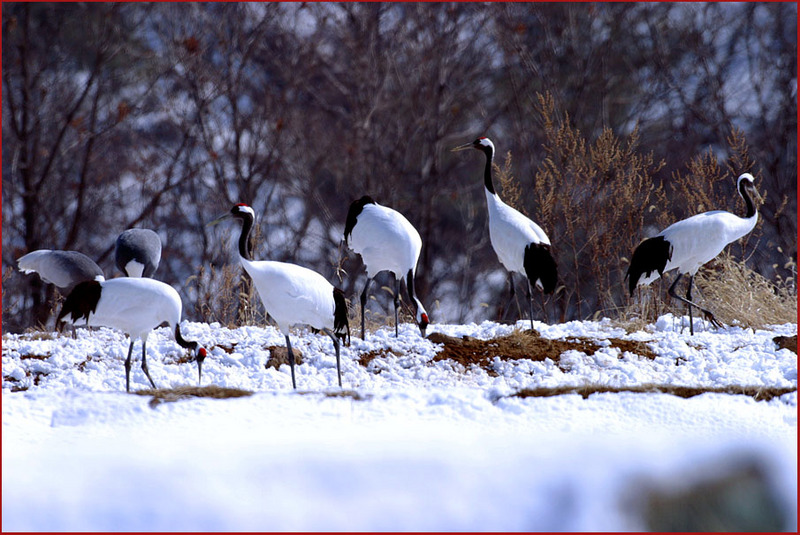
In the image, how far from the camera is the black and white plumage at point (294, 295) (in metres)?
5.47

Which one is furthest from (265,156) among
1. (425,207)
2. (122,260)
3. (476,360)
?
(476,360)

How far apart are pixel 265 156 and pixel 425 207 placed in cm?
268

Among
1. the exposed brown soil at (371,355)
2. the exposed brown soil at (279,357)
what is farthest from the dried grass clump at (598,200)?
the exposed brown soil at (279,357)

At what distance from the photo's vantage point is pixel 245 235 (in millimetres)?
5797

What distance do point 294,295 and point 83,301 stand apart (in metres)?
1.23

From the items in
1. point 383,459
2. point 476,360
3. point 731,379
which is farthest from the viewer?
point 476,360

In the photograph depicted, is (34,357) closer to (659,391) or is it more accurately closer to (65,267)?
(65,267)

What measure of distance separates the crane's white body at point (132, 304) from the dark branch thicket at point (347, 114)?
7.01 metres

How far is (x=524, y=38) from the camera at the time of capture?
14.2 metres

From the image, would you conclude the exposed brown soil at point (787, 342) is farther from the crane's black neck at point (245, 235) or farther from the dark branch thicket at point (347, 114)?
the dark branch thicket at point (347, 114)

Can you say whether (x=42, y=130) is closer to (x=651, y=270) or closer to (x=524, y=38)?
(x=524, y=38)

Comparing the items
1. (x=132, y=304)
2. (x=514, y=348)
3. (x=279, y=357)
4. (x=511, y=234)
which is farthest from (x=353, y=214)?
(x=132, y=304)

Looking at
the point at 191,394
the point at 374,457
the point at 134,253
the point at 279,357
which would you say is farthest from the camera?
the point at 134,253

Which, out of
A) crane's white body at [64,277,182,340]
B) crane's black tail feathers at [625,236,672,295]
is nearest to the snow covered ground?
crane's white body at [64,277,182,340]
